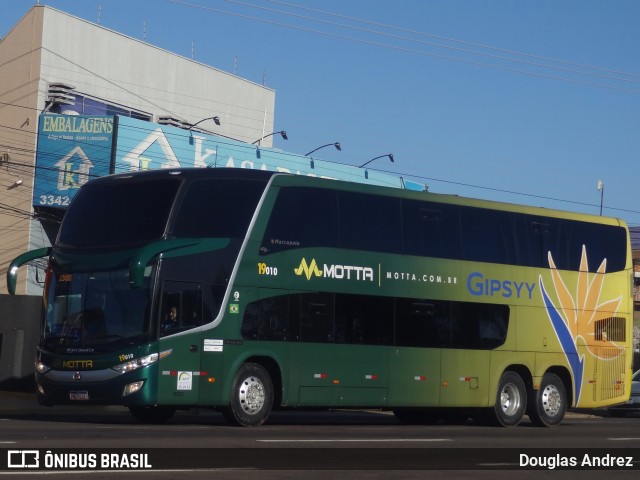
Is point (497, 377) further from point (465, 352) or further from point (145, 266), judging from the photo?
point (145, 266)

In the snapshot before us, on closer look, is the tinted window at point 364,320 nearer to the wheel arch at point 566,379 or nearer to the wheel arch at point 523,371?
the wheel arch at point 523,371

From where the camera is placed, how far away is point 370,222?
70.0 feet

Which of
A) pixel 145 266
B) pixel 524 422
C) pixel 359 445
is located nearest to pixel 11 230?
pixel 524 422

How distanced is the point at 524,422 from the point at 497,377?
4.13 metres

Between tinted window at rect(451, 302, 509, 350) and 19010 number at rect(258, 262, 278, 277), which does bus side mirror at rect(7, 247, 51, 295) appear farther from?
tinted window at rect(451, 302, 509, 350)

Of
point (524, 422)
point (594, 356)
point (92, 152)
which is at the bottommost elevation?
point (524, 422)

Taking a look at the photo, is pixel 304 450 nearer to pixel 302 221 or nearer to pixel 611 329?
pixel 302 221

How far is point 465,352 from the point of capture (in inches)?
900

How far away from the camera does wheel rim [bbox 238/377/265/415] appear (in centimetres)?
1930

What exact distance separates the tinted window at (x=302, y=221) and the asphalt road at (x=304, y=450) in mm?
3262

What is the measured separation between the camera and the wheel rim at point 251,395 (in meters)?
19.3

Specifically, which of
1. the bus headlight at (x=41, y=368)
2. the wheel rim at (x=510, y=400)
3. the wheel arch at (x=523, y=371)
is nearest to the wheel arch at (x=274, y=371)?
the bus headlight at (x=41, y=368)

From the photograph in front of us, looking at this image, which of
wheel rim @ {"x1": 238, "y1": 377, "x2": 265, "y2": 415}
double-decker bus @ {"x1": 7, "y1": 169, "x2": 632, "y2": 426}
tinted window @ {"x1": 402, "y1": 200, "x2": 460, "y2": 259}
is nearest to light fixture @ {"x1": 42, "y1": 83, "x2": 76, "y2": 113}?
double-decker bus @ {"x1": 7, "y1": 169, "x2": 632, "y2": 426}

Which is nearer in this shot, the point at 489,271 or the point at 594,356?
the point at 489,271
